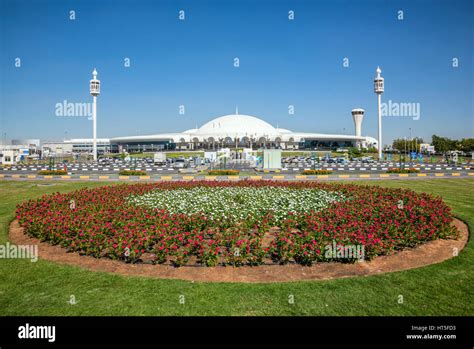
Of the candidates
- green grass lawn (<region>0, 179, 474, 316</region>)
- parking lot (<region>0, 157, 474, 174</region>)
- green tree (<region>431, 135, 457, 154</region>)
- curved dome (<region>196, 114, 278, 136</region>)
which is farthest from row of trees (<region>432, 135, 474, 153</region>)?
green grass lawn (<region>0, 179, 474, 316</region>)

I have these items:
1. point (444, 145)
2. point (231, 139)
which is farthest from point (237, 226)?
point (231, 139)

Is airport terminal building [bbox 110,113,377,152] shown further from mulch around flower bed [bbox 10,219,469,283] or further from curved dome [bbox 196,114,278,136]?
mulch around flower bed [bbox 10,219,469,283]

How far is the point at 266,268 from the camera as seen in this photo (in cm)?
695

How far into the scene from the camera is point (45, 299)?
18.3 ft

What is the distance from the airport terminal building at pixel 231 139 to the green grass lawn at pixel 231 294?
103938 millimetres

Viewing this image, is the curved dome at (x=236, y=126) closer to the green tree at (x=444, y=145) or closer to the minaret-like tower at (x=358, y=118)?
the minaret-like tower at (x=358, y=118)

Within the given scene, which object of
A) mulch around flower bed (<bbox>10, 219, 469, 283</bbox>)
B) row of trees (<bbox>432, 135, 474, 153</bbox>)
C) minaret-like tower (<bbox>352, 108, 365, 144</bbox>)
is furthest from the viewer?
minaret-like tower (<bbox>352, 108, 365, 144</bbox>)

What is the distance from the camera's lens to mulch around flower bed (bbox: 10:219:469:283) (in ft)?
21.3

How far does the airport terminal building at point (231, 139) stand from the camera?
4456 inches

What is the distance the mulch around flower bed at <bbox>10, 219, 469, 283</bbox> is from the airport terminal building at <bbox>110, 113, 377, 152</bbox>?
337 feet

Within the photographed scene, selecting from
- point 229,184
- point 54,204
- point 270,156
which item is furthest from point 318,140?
point 54,204
